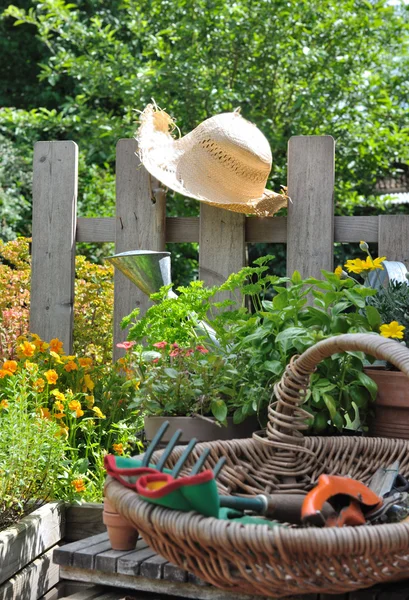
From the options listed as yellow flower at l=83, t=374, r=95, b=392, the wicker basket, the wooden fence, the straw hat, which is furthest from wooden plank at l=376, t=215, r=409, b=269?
the wicker basket

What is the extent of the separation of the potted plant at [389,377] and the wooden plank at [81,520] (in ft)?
2.89

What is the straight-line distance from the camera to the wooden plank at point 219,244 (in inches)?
110

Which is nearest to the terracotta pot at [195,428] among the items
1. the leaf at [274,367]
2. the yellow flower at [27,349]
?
the leaf at [274,367]

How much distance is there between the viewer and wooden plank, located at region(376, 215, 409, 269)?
2654mm

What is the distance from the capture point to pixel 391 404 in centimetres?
183

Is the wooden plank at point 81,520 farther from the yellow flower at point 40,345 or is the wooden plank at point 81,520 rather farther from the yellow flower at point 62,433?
the yellow flower at point 40,345

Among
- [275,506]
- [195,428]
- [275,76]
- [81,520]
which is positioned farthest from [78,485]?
[275,76]

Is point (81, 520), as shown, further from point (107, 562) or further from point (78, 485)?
point (107, 562)

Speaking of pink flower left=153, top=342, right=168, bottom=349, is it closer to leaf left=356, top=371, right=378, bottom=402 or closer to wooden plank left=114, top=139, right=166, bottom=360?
leaf left=356, top=371, right=378, bottom=402

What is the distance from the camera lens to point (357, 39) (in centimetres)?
533

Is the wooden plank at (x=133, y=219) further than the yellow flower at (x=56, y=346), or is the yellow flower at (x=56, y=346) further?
the wooden plank at (x=133, y=219)

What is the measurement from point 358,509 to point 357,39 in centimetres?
472

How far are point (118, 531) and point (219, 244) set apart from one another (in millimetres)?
1535

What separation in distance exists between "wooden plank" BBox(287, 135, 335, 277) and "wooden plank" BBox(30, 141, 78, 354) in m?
0.91
